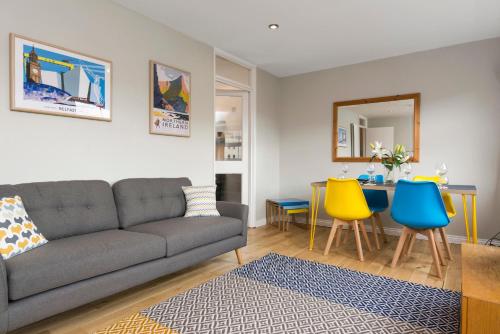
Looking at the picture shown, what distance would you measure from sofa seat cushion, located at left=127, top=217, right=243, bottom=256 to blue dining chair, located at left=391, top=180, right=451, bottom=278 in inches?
57.4

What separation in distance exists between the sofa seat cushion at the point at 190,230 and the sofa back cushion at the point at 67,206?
0.27m

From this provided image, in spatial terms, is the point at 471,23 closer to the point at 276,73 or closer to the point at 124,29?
the point at 276,73

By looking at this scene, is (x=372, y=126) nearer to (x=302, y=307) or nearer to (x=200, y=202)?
(x=200, y=202)

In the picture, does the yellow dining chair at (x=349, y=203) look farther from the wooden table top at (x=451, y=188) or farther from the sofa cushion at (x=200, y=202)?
the sofa cushion at (x=200, y=202)

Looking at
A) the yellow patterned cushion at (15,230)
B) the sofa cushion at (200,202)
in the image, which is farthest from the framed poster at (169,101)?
the yellow patterned cushion at (15,230)

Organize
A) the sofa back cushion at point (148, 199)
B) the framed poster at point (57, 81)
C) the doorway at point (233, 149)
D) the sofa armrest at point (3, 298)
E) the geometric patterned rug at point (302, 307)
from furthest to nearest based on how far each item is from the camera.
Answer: the doorway at point (233, 149)
the sofa back cushion at point (148, 199)
the framed poster at point (57, 81)
the geometric patterned rug at point (302, 307)
the sofa armrest at point (3, 298)

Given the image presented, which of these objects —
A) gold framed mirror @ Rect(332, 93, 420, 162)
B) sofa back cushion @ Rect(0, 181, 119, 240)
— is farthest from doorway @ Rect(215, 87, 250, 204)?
sofa back cushion @ Rect(0, 181, 119, 240)

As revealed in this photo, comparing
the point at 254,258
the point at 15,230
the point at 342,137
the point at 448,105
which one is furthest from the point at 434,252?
the point at 15,230

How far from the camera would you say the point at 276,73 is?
500 centimetres

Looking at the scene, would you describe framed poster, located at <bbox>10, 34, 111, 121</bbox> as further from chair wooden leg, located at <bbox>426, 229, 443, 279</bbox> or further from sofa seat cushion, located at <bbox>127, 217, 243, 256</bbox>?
chair wooden leg, located at <bbox>426, 229, 443, 279</bbox>

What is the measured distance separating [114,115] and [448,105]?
12.4ft

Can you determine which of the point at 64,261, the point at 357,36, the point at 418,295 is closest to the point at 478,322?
the point at 418,295

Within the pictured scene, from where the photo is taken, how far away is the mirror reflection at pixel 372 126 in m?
4.07

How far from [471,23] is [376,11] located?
1.09m
